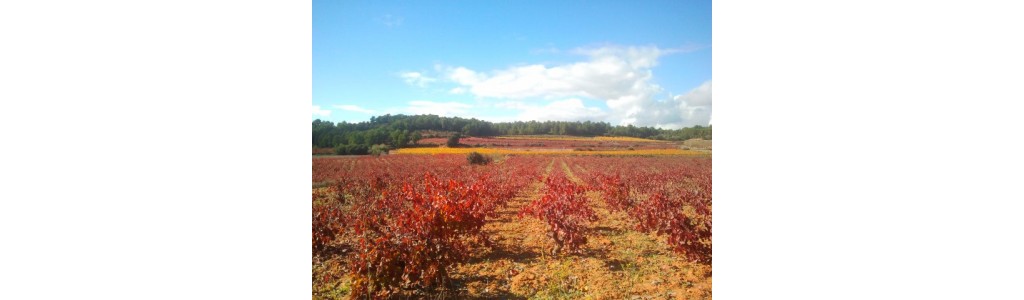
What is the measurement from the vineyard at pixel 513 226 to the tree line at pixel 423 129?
0.17m

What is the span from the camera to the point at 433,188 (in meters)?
4.36

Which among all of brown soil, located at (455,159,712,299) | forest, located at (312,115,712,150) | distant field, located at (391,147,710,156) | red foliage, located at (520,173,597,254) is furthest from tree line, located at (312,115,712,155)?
red foliage, located at (520,173,597,254)

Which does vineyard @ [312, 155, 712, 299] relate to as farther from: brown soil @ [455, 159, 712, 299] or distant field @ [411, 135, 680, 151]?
distant field @ [411, 135, 680, 151]

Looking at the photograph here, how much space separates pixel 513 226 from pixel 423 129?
1.22 metres

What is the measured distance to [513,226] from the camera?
4461 mm

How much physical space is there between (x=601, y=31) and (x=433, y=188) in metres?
2.07

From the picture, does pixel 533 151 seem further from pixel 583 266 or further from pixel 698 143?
pixel 698 143

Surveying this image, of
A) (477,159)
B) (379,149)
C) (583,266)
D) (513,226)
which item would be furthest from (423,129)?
(583,266)

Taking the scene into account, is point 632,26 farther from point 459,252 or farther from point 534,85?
point 459,252

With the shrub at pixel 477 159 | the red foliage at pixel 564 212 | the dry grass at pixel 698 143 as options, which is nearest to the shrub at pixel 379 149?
the shrub at pixel 477 159

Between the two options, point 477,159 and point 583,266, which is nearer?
point 583,266

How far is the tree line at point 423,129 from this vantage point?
4.51 metres

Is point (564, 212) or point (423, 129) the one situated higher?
point (423, 129)
